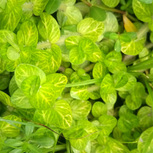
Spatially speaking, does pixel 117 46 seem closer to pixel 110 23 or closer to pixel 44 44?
pixel 110 23

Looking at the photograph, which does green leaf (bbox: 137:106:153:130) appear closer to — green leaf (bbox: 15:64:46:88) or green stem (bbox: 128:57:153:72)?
green stem (bbox: 128:57:153:72)

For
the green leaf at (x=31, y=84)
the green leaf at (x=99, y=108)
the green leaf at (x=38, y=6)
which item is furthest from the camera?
the green leaf at (x=99, y=108)

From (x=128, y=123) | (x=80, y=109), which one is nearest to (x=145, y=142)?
(x=128, y=123)

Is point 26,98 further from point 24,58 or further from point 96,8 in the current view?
point 96,8

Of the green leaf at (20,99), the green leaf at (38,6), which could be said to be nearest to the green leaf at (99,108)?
the green leaf at (20,99)

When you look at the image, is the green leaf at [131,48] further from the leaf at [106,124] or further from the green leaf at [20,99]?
the green leaf at [20,99]

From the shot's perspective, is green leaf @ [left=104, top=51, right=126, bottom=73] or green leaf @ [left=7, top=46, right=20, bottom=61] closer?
green leaf @ [left=7, top=46, right=20, bottom=61]

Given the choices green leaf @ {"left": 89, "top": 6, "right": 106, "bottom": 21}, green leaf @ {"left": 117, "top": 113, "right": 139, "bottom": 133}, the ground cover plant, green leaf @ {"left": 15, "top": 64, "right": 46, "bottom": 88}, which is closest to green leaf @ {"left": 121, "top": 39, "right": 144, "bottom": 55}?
the ground cover plant
